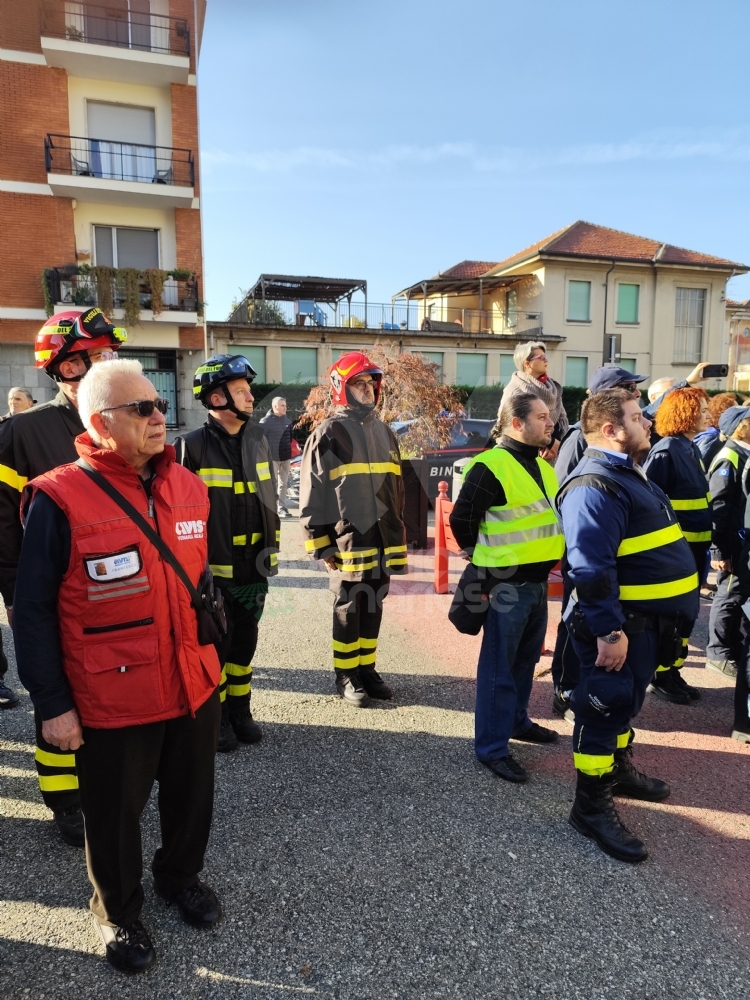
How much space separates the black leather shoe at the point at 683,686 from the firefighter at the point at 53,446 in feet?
12.3

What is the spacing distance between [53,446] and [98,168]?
19.3m

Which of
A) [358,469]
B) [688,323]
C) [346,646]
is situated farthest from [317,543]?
[688,323]

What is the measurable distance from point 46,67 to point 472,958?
22874 mm

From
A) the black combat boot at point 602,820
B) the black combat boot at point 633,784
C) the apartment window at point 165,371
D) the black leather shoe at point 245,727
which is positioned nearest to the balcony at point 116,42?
the apartment window at point 165,371

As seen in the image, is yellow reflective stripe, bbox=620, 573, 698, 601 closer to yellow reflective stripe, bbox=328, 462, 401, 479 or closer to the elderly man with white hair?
the elderly man with white hair

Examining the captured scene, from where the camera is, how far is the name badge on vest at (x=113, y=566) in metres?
2.02

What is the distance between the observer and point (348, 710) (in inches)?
166

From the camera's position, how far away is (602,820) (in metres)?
2.87

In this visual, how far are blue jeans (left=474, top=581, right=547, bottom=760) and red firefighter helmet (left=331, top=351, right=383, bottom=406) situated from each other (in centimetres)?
168

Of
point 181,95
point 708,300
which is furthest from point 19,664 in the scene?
point 708,300

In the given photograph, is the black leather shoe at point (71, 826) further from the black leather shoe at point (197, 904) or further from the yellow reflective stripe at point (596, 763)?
the yellow reflective stripe at point (596, 763)

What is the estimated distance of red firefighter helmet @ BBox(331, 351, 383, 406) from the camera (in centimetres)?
420

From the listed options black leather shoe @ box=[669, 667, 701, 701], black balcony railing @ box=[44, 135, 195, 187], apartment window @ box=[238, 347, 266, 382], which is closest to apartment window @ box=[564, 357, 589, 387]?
apartment window @ box=[238, 347, 266, 382]

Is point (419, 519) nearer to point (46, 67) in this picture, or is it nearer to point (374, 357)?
point (374, 357)
